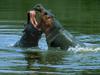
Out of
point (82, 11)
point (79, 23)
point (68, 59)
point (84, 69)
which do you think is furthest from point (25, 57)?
point (82, 11)

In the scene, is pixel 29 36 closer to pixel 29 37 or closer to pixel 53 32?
pixel 29 37

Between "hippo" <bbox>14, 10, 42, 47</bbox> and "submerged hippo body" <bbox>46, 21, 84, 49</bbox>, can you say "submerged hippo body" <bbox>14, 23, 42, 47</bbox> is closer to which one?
"hippo" <bbox>14, 10, 42, 47</bbox>

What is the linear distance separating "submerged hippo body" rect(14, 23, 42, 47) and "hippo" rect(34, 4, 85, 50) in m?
0.32

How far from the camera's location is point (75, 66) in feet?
39.5

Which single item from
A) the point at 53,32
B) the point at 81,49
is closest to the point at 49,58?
the point at 81,49

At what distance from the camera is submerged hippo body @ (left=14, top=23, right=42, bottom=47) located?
48.4 ft

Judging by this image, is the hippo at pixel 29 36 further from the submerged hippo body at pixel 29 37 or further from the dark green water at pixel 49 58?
the dark green water at pixel 49 58

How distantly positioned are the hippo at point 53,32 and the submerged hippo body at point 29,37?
1.06ft

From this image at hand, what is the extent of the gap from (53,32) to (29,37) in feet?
2.51

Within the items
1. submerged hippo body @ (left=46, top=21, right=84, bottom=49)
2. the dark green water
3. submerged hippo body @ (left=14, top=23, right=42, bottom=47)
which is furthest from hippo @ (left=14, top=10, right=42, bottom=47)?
submerged hippo body @ (left=46, top=21, right=84, bottom=49)

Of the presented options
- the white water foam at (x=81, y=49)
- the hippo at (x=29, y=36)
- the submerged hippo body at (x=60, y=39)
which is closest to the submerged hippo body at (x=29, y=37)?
the hippo at (x=29, y=36)

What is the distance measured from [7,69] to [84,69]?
5.26ft

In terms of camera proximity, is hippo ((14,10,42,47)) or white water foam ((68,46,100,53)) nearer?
white water foam ((68,46,100,53))

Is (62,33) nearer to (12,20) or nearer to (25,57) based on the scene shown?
(25,57)
